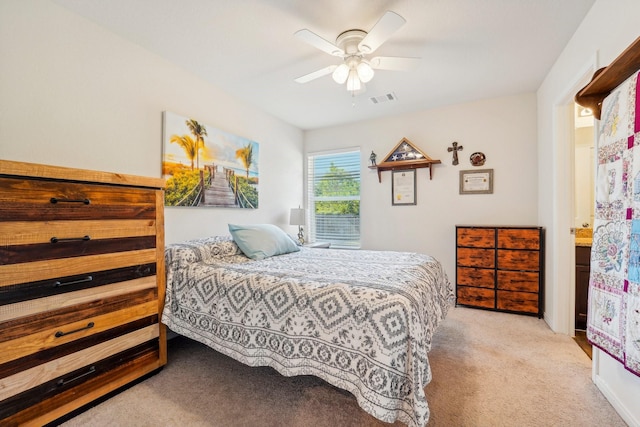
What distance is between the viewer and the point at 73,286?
4.83ft

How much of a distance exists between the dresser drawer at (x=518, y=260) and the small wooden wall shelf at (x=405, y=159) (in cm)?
126

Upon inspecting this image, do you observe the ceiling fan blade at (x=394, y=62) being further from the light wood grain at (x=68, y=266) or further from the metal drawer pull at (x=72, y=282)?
the metal drawer pull at (x=72, y=282)

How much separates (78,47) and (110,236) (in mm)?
1394

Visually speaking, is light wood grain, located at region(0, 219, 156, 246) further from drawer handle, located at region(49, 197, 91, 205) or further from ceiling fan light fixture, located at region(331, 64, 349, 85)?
ceiling fan light fixture, located at region(331, 64, 349, 85)

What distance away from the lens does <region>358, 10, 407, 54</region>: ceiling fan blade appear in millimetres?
1602

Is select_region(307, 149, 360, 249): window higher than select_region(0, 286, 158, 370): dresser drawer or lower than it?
higher

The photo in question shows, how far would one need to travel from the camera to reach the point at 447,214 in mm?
3631

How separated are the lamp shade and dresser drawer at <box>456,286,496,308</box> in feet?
6.95

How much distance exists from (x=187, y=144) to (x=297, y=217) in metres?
1.69

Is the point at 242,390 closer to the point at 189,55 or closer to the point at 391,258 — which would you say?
the point at 391,258

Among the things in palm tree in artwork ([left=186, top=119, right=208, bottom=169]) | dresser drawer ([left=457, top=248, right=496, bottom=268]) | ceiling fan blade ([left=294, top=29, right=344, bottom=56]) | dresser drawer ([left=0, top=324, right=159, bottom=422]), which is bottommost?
dresser drawer ([left=0, top=324, right=159, bottom=422])

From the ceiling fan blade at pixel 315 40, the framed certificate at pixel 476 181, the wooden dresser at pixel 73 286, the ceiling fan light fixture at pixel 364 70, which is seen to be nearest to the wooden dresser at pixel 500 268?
the framed certificate at pixel 476 181

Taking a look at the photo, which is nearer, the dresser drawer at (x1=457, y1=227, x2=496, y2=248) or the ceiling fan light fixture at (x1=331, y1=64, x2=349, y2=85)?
the ceiling fan light fixture at (x1=331, y1=64, x2=349, y2=85)

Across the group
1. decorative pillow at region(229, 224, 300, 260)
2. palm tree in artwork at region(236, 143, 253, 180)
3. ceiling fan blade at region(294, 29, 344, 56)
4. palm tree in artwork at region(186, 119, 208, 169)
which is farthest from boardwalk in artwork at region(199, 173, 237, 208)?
ceiling fan blade at region(294, 29, 344, 56)
